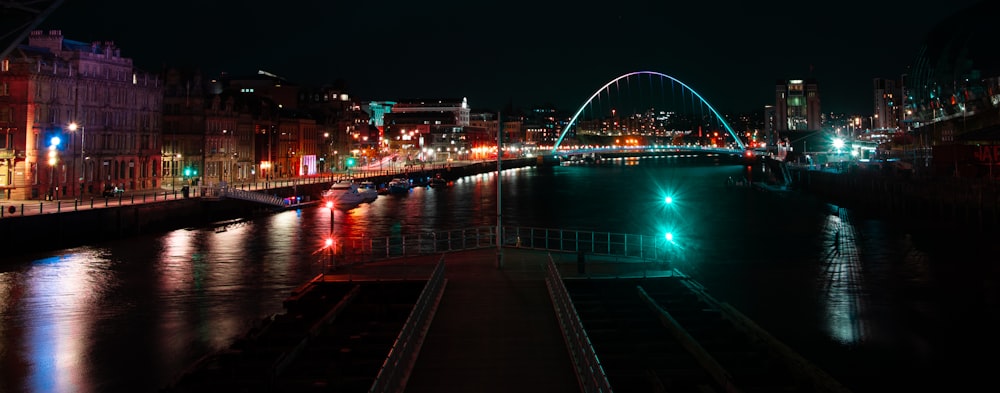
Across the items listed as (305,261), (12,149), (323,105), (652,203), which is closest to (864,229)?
(652,203)

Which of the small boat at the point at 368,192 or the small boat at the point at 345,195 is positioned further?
the small boat at the point at 368,192

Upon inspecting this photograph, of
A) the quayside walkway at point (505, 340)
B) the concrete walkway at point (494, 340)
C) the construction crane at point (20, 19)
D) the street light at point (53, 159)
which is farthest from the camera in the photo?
the street light at point (53, 159)

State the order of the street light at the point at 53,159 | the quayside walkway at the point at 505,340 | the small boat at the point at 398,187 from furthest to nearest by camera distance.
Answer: the small boat at the point at 398,187 → the street light at the point at 53,159 → the quayside walkway at the point at 505,340

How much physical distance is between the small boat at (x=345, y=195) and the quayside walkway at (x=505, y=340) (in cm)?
5372

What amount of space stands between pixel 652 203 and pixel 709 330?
6775 centimetres

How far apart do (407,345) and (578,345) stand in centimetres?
318

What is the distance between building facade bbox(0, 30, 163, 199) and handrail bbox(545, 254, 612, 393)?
136 feet

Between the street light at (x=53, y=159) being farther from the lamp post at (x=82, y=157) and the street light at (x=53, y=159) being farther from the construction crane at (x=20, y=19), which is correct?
the construction crane at (x=20, y=19)

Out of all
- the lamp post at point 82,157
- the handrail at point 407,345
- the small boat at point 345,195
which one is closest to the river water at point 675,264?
the handrail at point 407,345

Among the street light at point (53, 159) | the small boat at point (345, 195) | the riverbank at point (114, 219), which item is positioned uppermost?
the street light at point (53, 159)

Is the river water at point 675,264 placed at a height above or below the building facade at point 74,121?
below

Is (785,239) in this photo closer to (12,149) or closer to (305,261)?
(305,261)

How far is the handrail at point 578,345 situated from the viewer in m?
12.9

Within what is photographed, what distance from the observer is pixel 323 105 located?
140250mm
